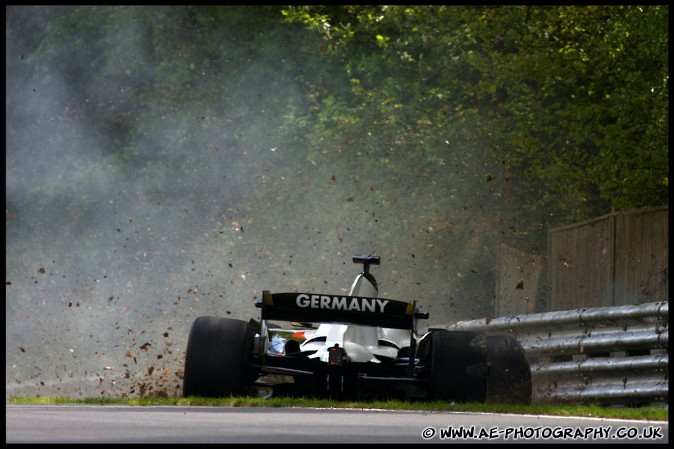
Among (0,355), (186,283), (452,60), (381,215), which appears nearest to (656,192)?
(452,60)

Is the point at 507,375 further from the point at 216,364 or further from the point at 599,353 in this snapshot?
the point at 216,364

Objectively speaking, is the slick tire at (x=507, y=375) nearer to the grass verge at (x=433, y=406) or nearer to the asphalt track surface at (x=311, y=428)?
the grass verge at (x=433, y=406)

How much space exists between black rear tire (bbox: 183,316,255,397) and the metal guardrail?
3.33m

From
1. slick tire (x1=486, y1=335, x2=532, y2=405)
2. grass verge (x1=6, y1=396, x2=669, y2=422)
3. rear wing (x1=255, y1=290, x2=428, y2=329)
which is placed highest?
rear wing (x1=255, y1=290, x2=428, y2=329)

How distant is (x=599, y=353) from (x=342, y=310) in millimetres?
2667

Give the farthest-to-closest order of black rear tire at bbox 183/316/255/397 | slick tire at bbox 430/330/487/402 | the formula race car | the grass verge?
1. black rear tire at bbox 183/316/255/397
2. the formula race car
3. slick tire at bbox 430/330/487/402
4. the grass verge

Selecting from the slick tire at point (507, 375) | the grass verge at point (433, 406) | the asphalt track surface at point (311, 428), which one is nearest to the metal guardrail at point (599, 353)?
the grass verge at point (433, 406)

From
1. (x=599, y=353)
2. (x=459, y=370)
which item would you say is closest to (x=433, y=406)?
(x=459, y=370)

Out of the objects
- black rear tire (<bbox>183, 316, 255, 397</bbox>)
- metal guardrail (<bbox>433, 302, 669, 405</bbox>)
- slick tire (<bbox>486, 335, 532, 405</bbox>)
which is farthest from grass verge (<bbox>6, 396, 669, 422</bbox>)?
slick tire (<bbox>486, 335, 532, 405</bbox>)

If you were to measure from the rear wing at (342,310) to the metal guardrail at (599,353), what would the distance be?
1973mm

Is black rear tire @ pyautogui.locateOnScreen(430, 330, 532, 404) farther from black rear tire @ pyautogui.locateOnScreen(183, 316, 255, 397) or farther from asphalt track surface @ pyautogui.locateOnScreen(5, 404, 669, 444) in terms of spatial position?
black rear tire @ pyautogui.locateOnScreen(183, 316, 255, 397)

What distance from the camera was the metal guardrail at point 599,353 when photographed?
44.9ft

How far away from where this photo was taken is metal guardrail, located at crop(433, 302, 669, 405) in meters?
13.7

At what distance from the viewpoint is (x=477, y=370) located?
43.7ft
